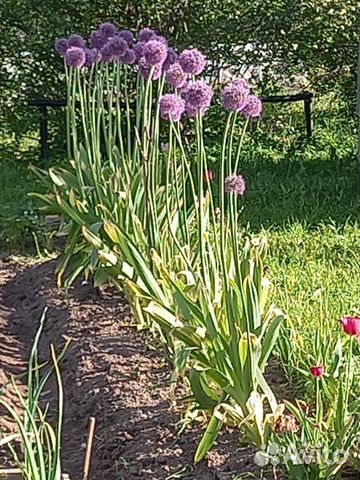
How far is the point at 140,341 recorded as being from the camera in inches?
159

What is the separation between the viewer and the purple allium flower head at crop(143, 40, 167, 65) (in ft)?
11.8

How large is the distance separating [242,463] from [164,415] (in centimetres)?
50

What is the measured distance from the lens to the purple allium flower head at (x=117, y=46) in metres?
4.25

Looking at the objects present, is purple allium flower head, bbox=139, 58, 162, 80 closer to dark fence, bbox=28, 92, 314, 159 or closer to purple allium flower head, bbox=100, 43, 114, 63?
purple allium flower head, bbox=100, 43, 114, 63

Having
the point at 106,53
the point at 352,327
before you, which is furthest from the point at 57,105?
the point at 352,327

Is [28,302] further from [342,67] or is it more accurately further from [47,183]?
[342,67]

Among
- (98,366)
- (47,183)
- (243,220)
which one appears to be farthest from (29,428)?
(243,220)

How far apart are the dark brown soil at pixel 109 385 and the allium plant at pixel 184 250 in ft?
0.35

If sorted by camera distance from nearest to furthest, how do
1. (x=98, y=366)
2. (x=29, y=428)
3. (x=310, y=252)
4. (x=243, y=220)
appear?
(x=29, y=428)
(x=98, y=366)
(x=310, y=252)
(x=243, y=220)

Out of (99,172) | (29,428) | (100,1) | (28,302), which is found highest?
(100,1)

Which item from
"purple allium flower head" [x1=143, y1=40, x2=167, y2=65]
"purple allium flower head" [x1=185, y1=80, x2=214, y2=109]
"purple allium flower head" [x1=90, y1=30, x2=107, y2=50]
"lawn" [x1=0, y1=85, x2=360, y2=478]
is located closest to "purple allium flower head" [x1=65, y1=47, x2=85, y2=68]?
"purple allium flower head" [x1=90, y1=30, x2=107, y2=50]

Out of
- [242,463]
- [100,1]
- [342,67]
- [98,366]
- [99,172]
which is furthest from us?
[342,67]

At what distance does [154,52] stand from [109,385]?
1.26 m

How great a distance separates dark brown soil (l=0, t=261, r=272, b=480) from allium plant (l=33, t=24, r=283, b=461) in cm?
11
